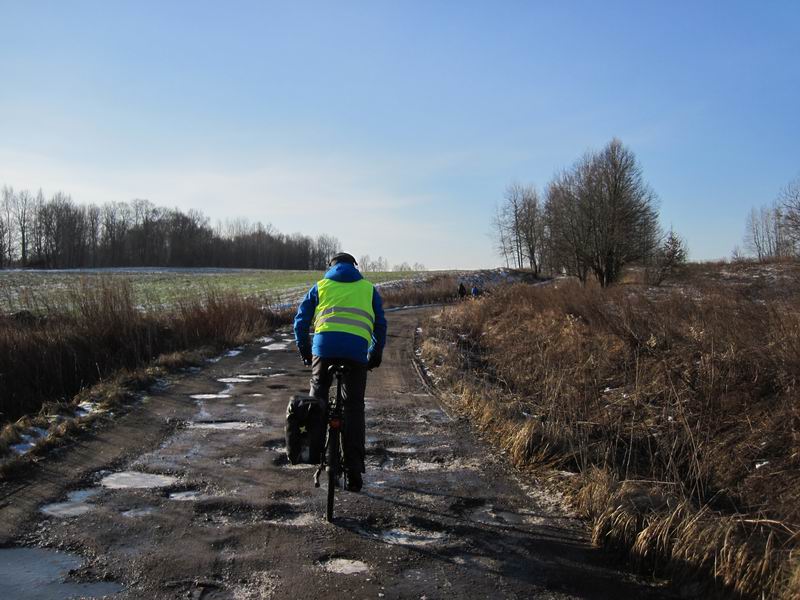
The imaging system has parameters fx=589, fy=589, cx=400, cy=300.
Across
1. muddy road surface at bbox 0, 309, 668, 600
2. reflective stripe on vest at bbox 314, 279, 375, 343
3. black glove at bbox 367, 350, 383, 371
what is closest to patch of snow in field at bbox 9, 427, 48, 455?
muddy road surface at bbox 0, 309, 668, 600

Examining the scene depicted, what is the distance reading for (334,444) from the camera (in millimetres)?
4684

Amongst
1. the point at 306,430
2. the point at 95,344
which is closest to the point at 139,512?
the point at 306,430

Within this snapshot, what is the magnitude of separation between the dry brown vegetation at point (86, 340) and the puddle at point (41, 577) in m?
6.32

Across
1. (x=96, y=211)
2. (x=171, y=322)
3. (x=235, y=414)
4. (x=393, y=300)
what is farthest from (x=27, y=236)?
(x=235, y=414)

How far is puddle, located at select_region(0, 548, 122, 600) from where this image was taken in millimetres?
3360

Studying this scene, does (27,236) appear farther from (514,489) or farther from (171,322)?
A: (514,489)

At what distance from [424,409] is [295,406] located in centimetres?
429

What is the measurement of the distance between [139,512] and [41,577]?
3.48 ft

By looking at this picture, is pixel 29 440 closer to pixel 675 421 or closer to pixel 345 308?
pixel 345 308

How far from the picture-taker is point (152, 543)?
4.07 metres

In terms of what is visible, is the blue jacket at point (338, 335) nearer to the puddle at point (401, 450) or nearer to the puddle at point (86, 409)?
the puddle at point (401, 450)

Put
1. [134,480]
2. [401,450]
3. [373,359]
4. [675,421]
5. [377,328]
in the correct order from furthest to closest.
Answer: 1. [675,421]
2. [401,450]
3. [134,480]
4. [377,328]
5. [373,359]

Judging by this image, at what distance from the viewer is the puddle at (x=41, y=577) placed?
11.0ft

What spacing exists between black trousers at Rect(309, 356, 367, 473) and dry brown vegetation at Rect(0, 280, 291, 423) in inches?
Answer: 261
